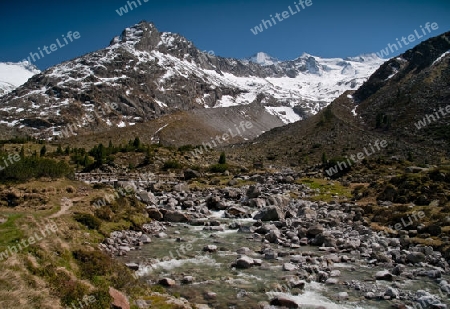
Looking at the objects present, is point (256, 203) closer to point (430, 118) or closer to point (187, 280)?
point (187, 280)

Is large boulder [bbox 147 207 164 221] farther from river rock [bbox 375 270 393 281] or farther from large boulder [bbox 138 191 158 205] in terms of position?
river rock [bbox 375 270 393 281]

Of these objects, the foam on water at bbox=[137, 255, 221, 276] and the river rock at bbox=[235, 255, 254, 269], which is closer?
the foam on water at bbox=[137, 255, 221, 276]

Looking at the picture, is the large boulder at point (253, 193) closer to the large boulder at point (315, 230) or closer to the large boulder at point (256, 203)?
the large boulder at point (256, 203)

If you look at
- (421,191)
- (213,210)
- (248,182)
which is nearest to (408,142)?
(248,182)

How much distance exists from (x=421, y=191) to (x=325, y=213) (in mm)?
10800

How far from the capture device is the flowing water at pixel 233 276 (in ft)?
53.1

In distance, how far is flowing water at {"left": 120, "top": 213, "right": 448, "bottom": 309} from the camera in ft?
53.1

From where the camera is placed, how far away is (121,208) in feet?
111

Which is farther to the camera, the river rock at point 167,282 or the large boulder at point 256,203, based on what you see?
the large boulder at point 256,203

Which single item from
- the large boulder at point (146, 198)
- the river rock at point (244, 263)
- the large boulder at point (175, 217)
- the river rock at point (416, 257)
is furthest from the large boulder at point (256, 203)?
the river rock at point (416, 257)

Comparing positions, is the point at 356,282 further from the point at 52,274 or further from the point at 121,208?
the point at 121,208

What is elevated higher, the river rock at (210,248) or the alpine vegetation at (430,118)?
the river rock at (210,248)

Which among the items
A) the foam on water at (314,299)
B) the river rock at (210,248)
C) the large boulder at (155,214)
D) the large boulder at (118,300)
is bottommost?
the foam on water at (314,299)

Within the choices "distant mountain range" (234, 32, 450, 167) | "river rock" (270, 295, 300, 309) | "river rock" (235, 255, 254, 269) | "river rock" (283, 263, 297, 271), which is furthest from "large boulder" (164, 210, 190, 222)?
"distant mountain range" (234, 32, 450, 167)
